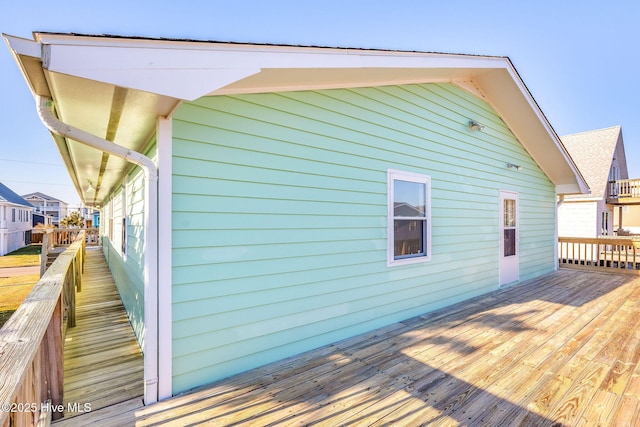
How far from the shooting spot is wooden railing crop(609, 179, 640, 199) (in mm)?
13812

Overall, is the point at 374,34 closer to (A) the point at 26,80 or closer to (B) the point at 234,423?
(A) the point at 26,80

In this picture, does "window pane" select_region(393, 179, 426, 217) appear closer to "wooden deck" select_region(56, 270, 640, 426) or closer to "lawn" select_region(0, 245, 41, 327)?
"wooden deck" select_region(56, 270, 640, 426)

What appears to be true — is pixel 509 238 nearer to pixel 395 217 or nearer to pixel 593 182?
A: pixel 395 217

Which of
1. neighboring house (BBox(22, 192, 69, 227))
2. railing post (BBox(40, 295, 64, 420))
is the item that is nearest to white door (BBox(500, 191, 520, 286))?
railing post (BBox(40, 295, 64, 420))

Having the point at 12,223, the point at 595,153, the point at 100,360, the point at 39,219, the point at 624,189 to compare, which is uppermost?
the point at 595,153

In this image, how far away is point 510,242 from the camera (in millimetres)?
6465

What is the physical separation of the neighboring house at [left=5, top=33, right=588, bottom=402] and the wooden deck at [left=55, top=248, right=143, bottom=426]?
37 centimetres

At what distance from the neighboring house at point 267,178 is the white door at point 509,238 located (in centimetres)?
142

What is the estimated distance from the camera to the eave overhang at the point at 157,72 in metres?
1.63

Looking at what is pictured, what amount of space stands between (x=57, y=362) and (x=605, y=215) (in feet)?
65.4

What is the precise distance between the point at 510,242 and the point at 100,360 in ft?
24.1

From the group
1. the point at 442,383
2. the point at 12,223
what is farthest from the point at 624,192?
the point at 12,223

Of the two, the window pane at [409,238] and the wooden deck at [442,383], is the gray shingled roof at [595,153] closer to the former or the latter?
the wooden deck at [442,383]

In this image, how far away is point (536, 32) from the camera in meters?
7.11
